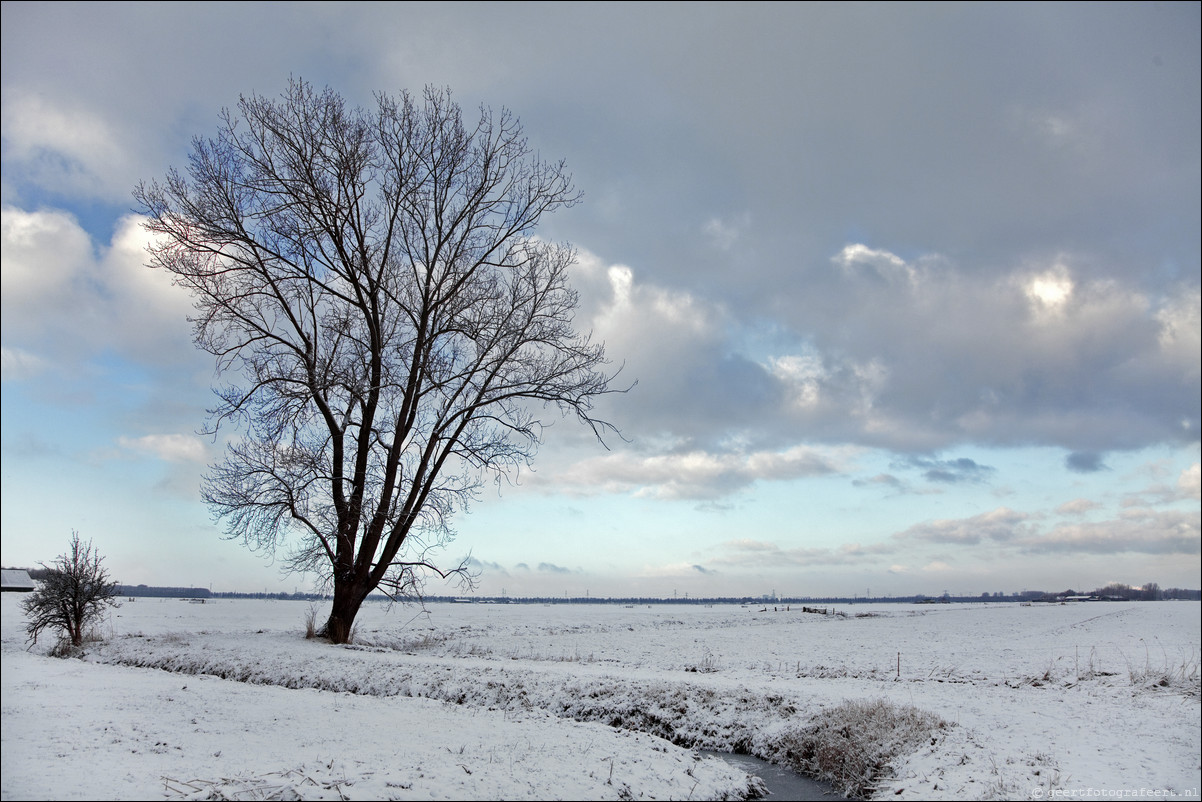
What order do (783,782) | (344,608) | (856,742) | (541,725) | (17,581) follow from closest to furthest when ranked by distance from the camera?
1. (783,782)
2. (856,742)
3. (541,725)
4. (344,608)
5. (17,581)

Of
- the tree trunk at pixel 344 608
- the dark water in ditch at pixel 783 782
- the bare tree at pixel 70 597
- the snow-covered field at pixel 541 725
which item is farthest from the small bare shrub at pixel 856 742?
the bare tree at pixel 70 597

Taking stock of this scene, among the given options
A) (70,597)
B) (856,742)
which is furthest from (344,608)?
(856,742)

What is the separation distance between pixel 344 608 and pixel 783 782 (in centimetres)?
1667

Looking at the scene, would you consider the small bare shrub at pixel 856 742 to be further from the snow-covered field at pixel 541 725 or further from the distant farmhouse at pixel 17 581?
the distant farmhouse at pixel 17 581

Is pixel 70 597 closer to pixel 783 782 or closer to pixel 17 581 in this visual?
pixel 17 581

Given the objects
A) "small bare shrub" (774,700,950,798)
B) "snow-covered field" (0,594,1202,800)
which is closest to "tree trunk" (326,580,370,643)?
"snow-covered field" (0,594,1202,800)

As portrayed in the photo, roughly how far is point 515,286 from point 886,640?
2673 centimetres

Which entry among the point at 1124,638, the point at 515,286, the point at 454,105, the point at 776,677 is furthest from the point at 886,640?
the point at 454,105

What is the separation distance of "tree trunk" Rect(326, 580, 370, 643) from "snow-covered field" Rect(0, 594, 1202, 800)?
1033 mm

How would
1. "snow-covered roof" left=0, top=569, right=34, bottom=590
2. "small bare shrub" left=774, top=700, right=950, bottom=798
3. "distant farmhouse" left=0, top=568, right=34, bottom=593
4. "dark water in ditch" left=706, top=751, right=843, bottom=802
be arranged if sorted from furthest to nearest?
1. "snow-covered roof" left=0, top=569, right=34, bottom=590
2. "distant farmhouse" left=0, top=568, right=34, bottom=593
3. "small bare shrub" left=774, top=700, right=950, bottom=798
4. "dark water in ditch" left=706, top=751, right=843, bottom=802

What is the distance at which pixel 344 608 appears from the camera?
22828 mm

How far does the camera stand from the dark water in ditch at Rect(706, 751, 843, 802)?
1009 cm

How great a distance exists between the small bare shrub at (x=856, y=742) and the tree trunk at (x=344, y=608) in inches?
615

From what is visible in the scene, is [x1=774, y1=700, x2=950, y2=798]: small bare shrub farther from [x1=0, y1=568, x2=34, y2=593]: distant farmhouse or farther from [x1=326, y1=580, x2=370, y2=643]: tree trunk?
[x1=0, y1=568, x2=34, y2=593]: distant farmhouse
